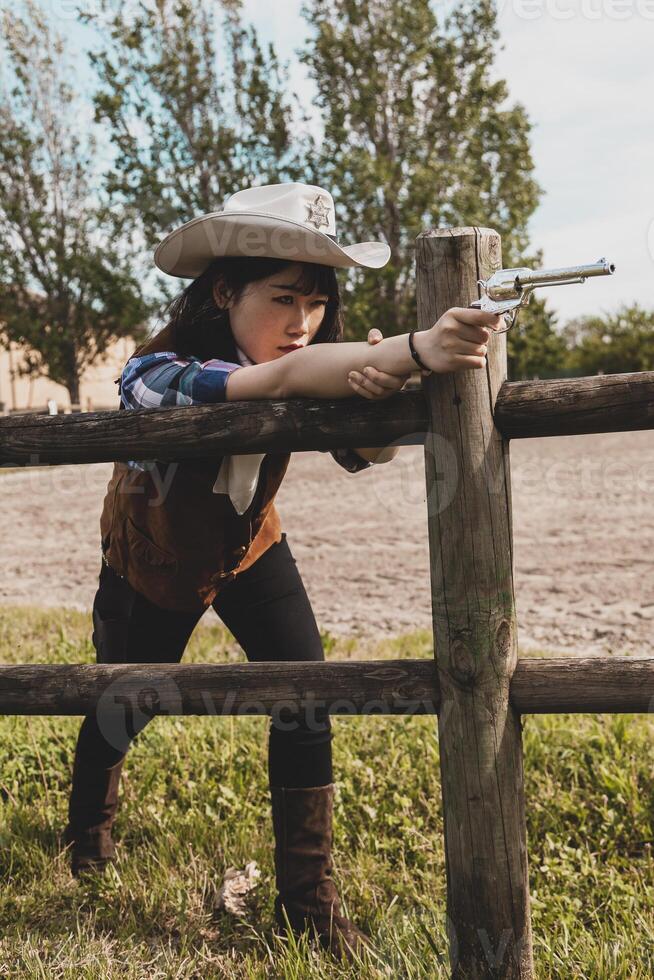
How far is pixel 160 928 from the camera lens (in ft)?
7.83

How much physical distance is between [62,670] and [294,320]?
95 cm

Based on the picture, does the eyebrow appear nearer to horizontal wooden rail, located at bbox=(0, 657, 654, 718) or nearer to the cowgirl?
the cowgirl

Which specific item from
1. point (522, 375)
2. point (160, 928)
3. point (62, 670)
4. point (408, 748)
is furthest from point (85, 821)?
point (522, 375)

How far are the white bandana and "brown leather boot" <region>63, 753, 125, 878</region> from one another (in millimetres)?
976

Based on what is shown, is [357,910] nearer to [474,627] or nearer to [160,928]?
[160,928]

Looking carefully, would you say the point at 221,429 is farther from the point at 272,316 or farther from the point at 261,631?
the point at 261,631

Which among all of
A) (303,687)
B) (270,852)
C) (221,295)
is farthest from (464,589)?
(270,852)

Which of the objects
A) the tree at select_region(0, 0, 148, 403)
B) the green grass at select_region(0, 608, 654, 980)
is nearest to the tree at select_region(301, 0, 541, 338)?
the tree at select_region(0, 0, 148, 403)

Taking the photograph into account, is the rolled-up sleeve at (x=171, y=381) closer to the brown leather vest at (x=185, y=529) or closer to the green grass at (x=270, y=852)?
the brown leather vest at (x=185, y=529)

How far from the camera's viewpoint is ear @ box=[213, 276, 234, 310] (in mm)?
2205

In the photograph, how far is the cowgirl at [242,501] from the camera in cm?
208

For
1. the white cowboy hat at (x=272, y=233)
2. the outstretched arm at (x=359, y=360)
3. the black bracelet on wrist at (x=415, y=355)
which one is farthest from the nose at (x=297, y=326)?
the black bracelet on wrist at (x=415, y=355)

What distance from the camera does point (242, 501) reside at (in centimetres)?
213

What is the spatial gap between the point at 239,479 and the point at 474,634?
0.64m
